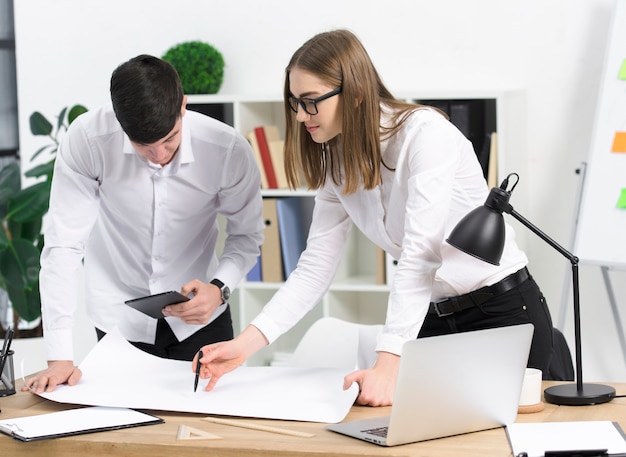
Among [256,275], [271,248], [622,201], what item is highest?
[622,201]

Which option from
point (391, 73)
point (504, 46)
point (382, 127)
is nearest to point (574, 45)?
point (504, 46)

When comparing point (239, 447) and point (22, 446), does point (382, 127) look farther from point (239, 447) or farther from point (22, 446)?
point (22, 446)

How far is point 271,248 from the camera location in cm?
401

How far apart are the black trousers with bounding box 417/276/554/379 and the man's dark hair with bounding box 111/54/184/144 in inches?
30.2

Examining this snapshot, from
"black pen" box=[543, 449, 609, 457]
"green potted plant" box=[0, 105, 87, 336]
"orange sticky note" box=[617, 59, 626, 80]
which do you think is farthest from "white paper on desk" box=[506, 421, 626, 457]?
"green potted plant" box=[0, 105, 87, 336]

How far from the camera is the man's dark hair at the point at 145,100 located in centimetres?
197

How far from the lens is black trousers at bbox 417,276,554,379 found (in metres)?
2.06

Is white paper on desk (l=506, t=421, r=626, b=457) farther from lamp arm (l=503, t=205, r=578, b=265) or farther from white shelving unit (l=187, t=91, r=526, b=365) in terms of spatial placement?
white shelving unit (l=187, t=91, r=526, b=365)

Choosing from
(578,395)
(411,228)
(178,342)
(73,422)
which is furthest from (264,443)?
(178,342)

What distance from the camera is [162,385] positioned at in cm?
195

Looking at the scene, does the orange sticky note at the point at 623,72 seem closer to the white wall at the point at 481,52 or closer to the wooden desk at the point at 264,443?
the white wall at the point at 481,52

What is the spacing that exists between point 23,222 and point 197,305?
2.24 meters

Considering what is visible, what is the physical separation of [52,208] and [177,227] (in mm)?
338

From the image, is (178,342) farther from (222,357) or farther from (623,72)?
(623,72)
